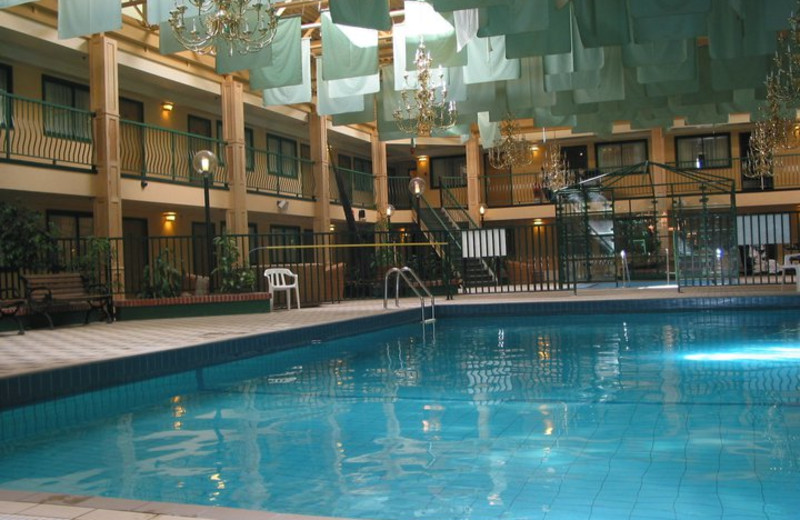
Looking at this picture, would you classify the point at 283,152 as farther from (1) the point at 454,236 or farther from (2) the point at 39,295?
(2) the point at 39,295

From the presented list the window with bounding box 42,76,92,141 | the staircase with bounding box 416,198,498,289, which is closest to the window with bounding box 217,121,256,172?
the window with bounding box 42,76,92,141

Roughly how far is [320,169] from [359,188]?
529 centimetres

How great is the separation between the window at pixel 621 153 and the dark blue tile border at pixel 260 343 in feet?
57.2

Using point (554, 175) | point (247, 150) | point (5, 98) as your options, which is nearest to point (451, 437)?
point (5, 98)

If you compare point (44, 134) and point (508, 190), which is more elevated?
point (508, 190)

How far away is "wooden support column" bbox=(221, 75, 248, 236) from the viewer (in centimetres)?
1853

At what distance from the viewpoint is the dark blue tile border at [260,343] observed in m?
6.46

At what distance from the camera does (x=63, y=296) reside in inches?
466

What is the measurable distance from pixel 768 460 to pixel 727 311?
9.41 meters

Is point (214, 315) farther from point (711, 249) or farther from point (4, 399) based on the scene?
point (711, 249)

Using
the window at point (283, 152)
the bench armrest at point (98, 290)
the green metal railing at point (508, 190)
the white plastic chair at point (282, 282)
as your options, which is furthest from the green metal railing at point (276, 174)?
the green metal railing at point (508, 190)

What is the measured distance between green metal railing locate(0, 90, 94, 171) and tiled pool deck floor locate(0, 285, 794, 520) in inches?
166

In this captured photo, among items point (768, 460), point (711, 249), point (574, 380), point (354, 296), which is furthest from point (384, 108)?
point (768, 460)

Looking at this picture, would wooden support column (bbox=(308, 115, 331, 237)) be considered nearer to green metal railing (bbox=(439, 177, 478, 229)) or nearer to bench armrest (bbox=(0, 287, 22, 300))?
green metal railing (bbox=(439, 177, 478, 229))
